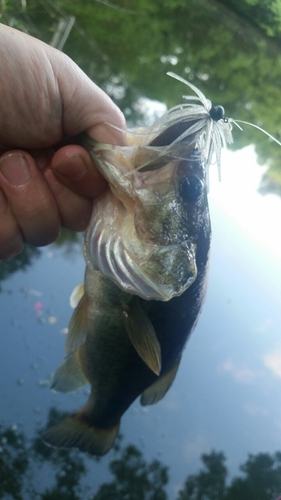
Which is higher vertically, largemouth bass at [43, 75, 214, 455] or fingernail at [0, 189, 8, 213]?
largemouth bass at [43, 75, 214, 455]

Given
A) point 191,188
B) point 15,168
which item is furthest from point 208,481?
point 15,168

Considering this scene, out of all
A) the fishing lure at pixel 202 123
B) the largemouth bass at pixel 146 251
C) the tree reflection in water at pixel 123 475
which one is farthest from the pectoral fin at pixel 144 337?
the tree reflection in water at pixel 123 475

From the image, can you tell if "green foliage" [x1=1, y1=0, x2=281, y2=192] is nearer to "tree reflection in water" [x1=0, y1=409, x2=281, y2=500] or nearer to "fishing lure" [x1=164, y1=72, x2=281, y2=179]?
"fishing lure" [x1=164, y1=72, x2=281, y2=179]

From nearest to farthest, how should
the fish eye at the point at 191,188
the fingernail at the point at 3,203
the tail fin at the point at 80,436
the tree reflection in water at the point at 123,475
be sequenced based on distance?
1. the fish eye at the point at 191,188
2. the fingernail at the point at 3,203
3. the tail fin at the point at 80,436
4. the tree reflection in water at the point at 123,475

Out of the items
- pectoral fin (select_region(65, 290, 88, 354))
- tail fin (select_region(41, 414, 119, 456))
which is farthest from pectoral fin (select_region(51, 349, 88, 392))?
tail fin (select_region(41, 414, 119, 456))

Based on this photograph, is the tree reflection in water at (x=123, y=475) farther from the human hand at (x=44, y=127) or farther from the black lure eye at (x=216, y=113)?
the black lure eye at (x=216, y=113)

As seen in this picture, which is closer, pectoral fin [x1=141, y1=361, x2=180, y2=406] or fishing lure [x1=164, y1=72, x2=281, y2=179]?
fishing lure [x1=164, y1=72, x2=281, y2=179]
